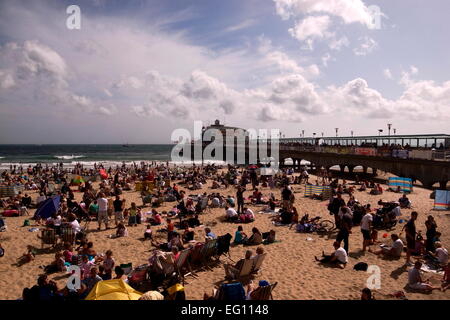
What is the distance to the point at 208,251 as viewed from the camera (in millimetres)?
7945

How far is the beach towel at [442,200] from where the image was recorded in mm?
13516

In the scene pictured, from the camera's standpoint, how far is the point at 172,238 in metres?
9.12

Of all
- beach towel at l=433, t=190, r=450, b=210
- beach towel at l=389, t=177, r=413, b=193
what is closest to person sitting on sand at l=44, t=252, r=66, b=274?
beach towel at l=433, t=190, r=450, b=210

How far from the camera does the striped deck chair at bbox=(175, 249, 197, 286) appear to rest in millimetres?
7068

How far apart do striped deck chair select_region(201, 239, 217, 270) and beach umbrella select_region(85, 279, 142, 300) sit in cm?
271

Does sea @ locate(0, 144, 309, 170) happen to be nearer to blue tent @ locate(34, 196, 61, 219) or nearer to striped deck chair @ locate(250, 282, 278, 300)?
blue tent @ locate(34, 196, 61, 219)

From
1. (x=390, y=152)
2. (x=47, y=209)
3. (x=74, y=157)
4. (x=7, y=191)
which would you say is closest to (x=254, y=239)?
(x=47, y=209)

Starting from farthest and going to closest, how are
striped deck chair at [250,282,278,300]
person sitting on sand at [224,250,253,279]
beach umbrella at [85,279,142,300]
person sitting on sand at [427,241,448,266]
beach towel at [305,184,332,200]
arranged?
beach towel at [305,184,332,200] < person sitting on sand at [427,241,448,266] < person sitting on sand at [224,250,253,279] < striped deck chair at [250,282,278,300] < beach umbrella at [85,279,142,300]
